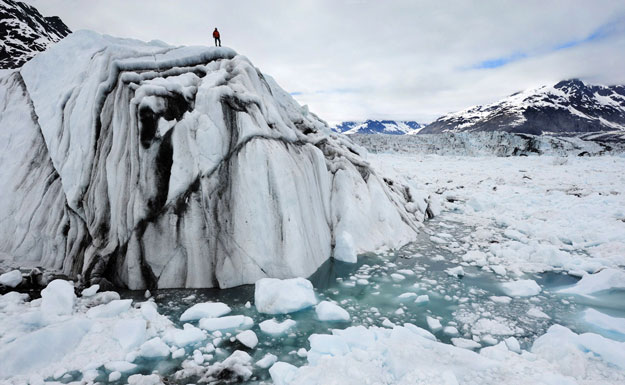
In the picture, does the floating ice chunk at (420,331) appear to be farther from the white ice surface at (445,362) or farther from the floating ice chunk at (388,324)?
the white ice surface at (445,362)

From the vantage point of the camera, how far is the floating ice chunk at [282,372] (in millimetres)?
3036

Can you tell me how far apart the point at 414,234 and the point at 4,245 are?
8.98 metres

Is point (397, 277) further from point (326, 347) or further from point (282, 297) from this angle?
point (326, 347)

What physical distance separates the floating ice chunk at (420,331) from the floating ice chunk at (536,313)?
1.74 m

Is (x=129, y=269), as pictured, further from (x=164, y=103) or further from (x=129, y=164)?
(x=164, y=103)

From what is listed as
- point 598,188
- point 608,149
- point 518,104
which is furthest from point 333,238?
point 518,104

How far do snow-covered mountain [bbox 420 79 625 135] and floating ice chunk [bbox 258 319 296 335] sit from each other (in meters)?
151

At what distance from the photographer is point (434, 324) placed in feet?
13.8

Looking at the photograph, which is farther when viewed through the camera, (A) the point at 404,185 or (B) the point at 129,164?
(A) the point at 404,185

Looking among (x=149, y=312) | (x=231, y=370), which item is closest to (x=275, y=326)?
(x=231, y=370)

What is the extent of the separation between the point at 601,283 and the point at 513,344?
2820 mm

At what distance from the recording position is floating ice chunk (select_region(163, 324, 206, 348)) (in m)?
3.70

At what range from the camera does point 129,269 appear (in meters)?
5.24

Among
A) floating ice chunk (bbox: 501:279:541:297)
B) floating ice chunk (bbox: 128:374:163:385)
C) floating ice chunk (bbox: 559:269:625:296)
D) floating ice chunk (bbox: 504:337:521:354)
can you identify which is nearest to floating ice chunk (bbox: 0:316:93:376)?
floating ice chunk (bbox: 128:374:163:385)
